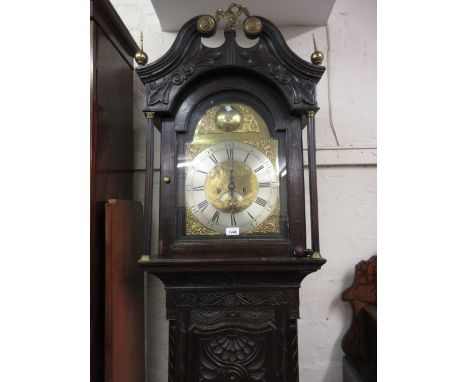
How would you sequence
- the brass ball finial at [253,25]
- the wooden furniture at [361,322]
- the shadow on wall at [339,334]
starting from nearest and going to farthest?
the brass ball finial at [253,25], the wooden furniture at [361,322], the shadow on wall at [339,334]

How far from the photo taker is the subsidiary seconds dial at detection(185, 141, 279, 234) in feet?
3.70

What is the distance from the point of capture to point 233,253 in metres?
1.10

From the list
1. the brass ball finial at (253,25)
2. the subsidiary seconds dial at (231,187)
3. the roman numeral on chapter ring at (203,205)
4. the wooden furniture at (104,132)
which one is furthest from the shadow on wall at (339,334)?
the brass ball finial at (253,25)

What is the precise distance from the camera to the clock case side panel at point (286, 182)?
1103 millimetres

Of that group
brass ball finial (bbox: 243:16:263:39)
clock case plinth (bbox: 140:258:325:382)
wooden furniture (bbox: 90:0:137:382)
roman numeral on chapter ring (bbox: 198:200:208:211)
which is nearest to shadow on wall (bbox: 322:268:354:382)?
clock case plinth (bbox: 140:258:325:382)

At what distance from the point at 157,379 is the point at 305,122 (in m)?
1.29

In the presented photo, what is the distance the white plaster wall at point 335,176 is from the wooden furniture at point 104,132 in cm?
13

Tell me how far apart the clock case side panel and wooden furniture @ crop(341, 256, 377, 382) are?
1.66 ft

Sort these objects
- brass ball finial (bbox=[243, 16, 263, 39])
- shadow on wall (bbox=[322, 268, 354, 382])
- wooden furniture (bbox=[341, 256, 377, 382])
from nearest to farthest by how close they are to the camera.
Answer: brass ball finial (bbox=[243, 16, 263, 39]) < wooden furniture (bbox=[341, 256, 377, 382]) < shadow on wall (bbox=[322, 268, 354, 382])

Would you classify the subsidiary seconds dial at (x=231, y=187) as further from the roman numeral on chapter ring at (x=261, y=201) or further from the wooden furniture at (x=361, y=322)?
the wooden furniture at (x=361, y=322)

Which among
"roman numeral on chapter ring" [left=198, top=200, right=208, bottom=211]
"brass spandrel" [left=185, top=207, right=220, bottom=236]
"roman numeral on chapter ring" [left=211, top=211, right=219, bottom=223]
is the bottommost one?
"brass spandrel" [left=185, top=207, right=220, bottom=236]

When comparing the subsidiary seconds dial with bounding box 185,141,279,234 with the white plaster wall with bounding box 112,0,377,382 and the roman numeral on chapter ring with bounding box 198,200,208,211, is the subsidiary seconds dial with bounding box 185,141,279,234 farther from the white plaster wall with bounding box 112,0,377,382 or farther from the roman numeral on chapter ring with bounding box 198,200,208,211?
the white plaster wall with bounding box 112,0,377,382

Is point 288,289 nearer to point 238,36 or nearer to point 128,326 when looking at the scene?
point 128,326

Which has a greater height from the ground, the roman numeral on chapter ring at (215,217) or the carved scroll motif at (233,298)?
the roman numeral on chapter ring at (215,217)
